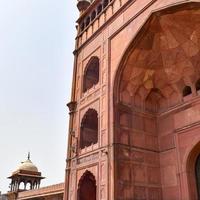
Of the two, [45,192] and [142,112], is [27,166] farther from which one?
[142,112]

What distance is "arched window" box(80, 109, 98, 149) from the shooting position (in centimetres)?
1083

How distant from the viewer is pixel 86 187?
10.1 m

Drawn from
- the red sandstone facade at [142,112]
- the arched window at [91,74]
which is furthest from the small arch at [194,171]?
the arched window at [91,74]

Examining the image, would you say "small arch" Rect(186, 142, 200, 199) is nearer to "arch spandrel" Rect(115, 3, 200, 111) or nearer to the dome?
"arch spandrel" Rect(115, 3, 200, 111)

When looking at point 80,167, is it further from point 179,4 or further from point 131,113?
point 179,4

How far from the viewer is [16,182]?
2323cm

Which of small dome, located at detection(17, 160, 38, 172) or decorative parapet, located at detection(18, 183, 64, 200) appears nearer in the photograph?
decorative parapet, located at detection(18, 183, 64, 200)

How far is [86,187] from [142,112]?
329 centimetres

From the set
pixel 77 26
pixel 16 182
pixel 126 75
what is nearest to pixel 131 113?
pixel 126 75

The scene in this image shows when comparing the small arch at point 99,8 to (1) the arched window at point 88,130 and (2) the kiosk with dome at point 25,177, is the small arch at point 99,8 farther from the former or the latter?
(2) the kiosk with dome at point 25,177

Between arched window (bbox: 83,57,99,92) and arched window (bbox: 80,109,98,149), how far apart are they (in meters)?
1.21

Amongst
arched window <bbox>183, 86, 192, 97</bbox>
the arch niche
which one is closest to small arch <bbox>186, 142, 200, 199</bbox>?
the arch niche

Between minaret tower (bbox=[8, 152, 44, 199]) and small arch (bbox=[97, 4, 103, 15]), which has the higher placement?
small arch (bbox=[97, 4, 103, 15])

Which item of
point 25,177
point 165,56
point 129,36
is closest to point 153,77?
point 165,56
